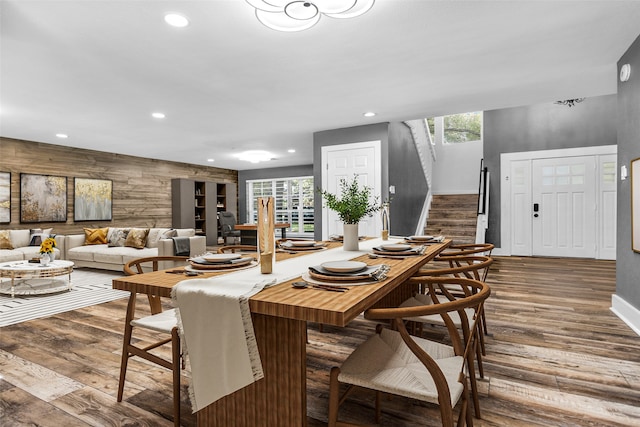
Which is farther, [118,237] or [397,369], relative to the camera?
[118,237]

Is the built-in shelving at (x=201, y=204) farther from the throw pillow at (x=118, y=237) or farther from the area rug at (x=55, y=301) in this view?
the area rug at (x=55, y=301)

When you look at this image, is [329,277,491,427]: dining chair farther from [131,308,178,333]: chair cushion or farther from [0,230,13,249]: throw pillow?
[0,230,13,249]: throw pillow

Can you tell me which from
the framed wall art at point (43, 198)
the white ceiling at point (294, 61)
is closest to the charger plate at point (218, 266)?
the white ceiling at point (294, 61)

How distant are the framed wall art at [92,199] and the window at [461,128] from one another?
8.23 meters

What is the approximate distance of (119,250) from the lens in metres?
5.68

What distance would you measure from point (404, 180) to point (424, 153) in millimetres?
2072

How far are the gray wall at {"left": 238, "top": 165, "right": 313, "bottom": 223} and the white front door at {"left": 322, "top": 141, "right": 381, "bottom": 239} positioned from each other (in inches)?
186

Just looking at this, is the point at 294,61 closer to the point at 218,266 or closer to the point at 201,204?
the point at 218,266

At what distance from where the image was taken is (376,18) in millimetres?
2498

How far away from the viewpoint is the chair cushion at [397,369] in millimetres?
1127

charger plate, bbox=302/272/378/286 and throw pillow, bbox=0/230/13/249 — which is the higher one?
charger plate, bbox=302/272/378/286

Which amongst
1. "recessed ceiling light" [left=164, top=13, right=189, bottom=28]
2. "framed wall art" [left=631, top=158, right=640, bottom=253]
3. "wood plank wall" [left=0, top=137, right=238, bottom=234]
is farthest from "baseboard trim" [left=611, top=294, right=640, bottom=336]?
"wood plank wall" [left=0, top=137, right=238, bottom=234]

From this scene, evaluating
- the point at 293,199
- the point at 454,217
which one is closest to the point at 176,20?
the point at 454,217

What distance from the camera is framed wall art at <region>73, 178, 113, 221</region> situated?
726 centimetres
